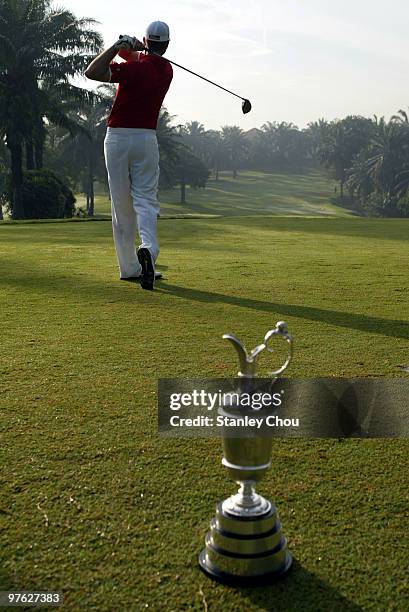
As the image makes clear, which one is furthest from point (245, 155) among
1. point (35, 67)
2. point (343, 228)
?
point (343, 228)

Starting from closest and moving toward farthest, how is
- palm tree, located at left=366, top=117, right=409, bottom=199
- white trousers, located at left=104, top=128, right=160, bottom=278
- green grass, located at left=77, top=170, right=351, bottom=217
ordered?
white trousers, located at left=104, top=128, right=160, bottom=278 → green grass, located at left=77, top=170, right=351, bottom=217 → palm tree, located at left=366, top=117, right=409, bottom=199

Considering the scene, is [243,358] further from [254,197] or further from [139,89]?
[254,197]

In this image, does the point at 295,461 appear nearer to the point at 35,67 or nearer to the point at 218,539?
the point at 218,539

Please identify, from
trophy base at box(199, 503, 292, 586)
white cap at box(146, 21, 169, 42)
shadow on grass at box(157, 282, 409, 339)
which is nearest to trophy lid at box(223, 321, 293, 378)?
trophy base at box(199, 503, 292, 586)

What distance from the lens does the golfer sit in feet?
21.2

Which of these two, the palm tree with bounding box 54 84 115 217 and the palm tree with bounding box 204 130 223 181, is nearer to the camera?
the palm tree with bounding box 54 84 115 217

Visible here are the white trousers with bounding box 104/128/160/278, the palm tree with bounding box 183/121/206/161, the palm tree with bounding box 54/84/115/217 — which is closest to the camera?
the white trousers with bounding box 104/128/160/278

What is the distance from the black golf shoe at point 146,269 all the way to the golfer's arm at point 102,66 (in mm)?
1589

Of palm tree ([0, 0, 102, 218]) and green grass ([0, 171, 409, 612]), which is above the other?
palm tree ([0, 0, 102, 218])

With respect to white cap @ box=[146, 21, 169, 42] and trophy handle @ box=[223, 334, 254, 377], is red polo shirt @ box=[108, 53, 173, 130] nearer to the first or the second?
white cap @ box=[146, 21, 169, 42]

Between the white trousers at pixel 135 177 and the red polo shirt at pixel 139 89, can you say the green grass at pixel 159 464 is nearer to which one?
the white trousers at pixel 135 177

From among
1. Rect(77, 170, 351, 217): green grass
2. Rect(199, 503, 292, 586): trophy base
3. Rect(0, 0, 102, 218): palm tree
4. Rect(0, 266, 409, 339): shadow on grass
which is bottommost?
Rect(77, 170, 351, 217): green grass

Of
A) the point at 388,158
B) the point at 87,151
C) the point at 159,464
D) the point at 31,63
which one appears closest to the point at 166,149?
the point at 87,151

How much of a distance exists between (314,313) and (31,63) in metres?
33.1
